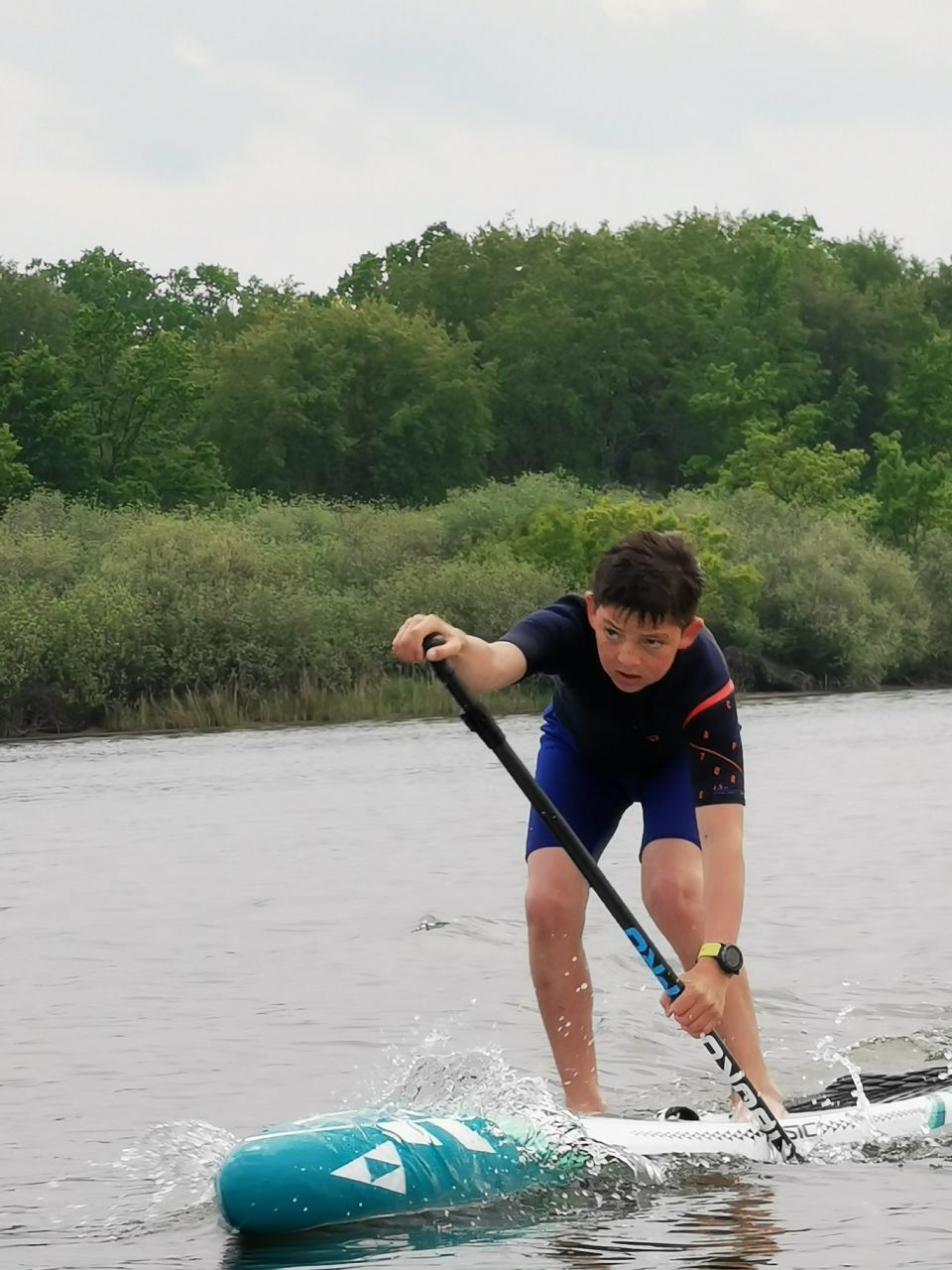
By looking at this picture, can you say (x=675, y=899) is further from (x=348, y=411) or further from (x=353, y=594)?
(x=348, y=411)

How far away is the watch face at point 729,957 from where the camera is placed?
6965 millimetres

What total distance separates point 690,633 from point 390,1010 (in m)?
5.55

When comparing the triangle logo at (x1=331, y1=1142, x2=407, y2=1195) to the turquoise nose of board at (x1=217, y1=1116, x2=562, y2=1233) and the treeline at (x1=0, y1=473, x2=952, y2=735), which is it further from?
the treeline at (x1=0, y1=473, x2=952, y2=735)

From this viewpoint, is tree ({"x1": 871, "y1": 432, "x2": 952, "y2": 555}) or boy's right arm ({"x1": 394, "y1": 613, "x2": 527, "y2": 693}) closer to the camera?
boy's right arm ({"x1": 394, "y1": 613, "x2": 527, "y2": 693})

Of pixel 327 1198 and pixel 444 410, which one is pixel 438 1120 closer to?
pixel 327 1198

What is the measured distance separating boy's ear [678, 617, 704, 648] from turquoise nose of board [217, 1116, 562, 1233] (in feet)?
5.34

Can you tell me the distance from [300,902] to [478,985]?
5.25 metres

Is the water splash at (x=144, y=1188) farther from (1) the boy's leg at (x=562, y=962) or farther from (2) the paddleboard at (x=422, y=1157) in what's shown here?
(1) the boy's leg at (x=562, y=962)

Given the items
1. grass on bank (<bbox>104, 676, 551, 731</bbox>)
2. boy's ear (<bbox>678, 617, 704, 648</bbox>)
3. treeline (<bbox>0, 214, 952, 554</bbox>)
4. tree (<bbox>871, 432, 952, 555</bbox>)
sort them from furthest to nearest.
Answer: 1. treeline (<bbox>0, 214, 952, 554</bbox>)
2. tree (<bbox>871, 432, 952, 555</bbox>)
3. grass on bank (<bbox>104, 676, 551, 731</bbox>)
4. boy's ear (<bbox>678, 617, 704, 648</bbox>)

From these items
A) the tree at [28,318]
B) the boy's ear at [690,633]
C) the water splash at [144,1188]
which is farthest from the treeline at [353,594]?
the boy's ear at [690,633]

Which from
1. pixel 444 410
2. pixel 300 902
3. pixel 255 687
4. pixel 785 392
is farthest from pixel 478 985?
pixel 785 392

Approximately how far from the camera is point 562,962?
7.55 m

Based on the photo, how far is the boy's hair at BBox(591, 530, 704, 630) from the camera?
6.79m

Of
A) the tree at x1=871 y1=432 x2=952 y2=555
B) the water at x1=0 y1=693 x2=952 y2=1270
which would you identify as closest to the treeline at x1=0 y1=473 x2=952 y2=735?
the tree at x1=871 y1=432 x2=952 y2=555
